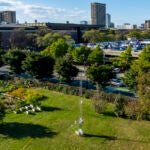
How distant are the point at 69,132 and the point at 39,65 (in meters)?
20.8

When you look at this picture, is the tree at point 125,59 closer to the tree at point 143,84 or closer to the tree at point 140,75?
the tree at point 140,75

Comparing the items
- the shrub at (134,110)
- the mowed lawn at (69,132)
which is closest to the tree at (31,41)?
the mowed lawn at (69,132)

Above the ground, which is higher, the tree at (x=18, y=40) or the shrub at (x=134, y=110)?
the tree at (x=18, y=40)

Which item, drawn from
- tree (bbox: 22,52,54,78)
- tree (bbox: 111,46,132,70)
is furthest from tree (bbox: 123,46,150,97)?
tree (bbox: 22,52,54,78)

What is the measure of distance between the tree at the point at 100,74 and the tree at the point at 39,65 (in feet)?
25.8

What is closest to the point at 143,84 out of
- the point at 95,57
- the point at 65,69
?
the point at 65,69

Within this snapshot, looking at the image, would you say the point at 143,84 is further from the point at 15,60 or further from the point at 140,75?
the point at 15,60

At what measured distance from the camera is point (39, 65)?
155 ft

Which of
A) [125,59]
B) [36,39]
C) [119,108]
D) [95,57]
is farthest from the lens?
[36,39]

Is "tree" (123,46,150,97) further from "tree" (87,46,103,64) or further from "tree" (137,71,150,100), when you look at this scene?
"tree" (87,46,103,64)

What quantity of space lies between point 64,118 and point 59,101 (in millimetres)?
6754

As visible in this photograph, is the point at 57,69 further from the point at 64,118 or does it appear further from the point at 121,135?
the point at 121,135

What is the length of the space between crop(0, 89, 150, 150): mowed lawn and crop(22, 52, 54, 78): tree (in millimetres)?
12630

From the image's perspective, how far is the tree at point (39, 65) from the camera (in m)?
47.3
